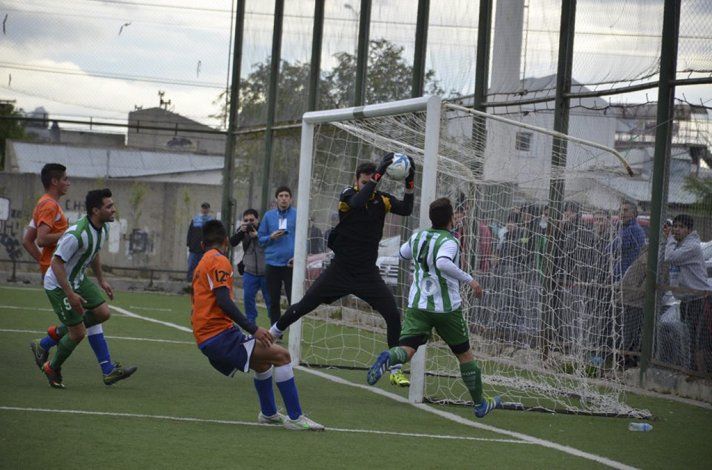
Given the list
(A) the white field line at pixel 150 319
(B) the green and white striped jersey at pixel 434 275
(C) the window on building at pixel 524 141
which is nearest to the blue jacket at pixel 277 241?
(A) the white field line at pixel 150 319

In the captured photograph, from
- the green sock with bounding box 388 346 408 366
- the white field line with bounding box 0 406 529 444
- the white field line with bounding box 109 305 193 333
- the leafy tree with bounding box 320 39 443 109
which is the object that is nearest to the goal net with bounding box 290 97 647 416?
the green sock with bounding box 388 346 408 366

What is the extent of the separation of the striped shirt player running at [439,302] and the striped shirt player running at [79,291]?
2762 mm

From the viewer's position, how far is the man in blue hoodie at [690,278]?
36.9 ft

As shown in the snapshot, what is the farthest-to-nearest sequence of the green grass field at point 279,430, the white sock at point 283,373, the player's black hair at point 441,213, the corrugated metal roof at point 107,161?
the corrugated metal roof at point 107,161, the player's black hair at point 441,213, the white sock at point 283,373, the green grass field at point 279,430

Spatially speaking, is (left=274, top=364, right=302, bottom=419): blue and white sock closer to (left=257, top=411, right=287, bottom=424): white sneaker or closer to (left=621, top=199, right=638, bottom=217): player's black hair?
(left=257, top=411, right=287, bottom=424): white sneaker

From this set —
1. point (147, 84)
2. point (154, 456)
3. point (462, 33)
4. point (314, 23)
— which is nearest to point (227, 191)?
point (147, 84)

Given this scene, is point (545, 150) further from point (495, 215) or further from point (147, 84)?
point (147, 84)

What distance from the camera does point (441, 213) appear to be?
9.14 m

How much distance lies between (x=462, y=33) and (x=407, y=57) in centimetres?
168

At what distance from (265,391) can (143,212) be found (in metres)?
20.9

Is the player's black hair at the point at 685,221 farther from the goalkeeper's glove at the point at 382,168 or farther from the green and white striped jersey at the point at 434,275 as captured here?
the green and white striped jersey at the point at 434,275

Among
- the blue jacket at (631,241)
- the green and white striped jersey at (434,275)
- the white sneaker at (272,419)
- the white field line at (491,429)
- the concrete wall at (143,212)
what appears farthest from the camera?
the concrete wall at (143,212)

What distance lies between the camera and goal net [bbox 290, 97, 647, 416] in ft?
35.6

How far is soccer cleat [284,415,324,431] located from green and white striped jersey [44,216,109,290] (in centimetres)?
294
